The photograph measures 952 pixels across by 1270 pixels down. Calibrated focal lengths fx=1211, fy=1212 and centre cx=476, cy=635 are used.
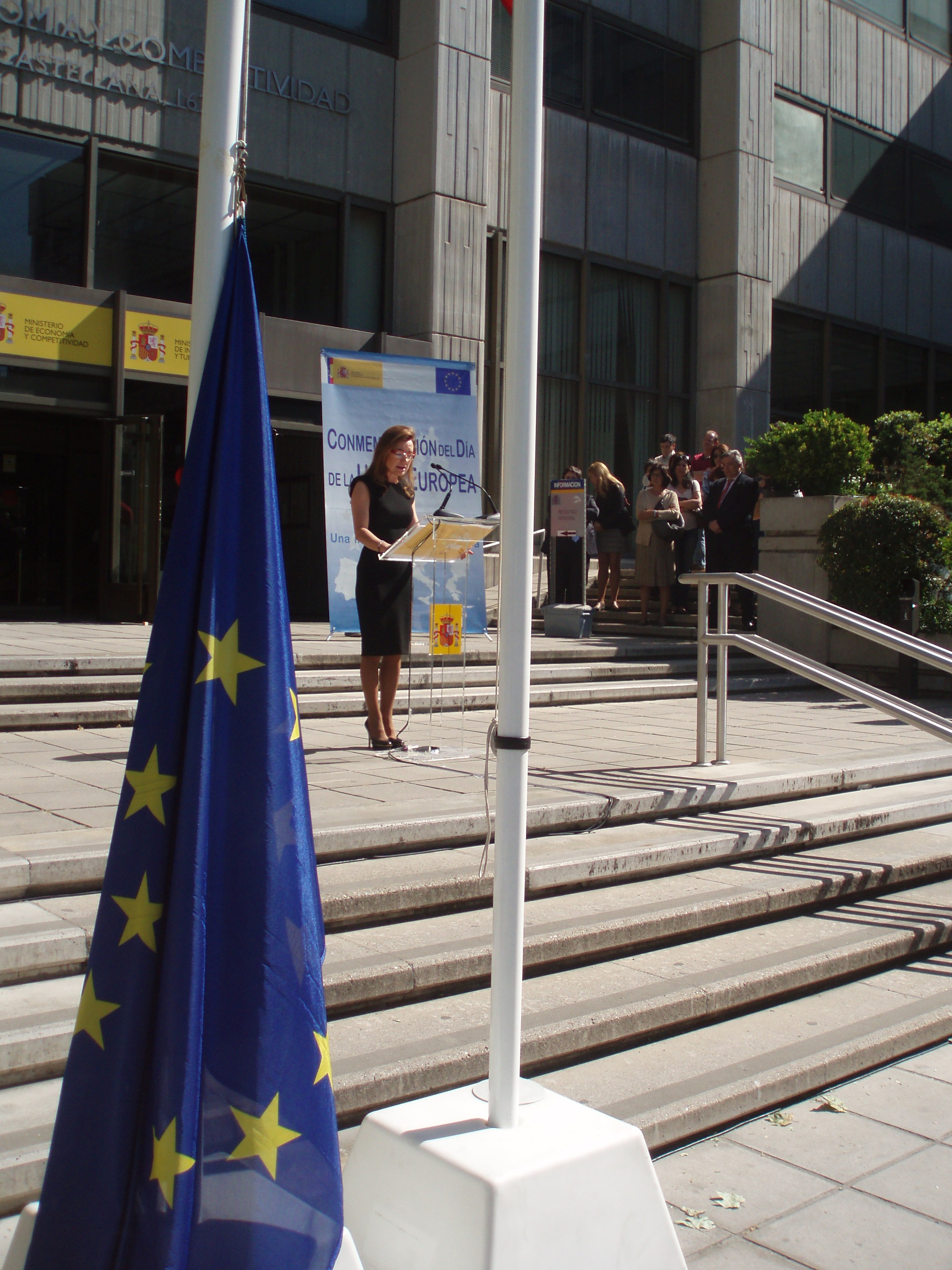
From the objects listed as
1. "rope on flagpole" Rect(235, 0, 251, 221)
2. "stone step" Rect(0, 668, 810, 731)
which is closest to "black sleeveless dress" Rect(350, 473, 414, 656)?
"stone step" Rect(0, 668, 810, 731)

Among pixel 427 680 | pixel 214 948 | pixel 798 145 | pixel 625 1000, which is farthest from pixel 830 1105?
pixel 798 145

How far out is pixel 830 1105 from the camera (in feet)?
12.5

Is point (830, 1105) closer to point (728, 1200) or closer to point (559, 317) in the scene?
point (728, 1200)

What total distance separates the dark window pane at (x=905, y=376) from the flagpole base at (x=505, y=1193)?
882 inches

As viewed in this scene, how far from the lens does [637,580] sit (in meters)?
13.7

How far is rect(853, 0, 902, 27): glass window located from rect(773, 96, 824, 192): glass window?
2631mm

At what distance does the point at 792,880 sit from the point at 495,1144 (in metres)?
3.06

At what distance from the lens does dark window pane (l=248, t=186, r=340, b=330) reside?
15.3m

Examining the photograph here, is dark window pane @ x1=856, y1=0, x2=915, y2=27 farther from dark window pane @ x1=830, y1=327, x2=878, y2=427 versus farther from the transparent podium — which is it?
the transparent podium

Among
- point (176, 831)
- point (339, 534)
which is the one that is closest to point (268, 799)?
point (176, 831)

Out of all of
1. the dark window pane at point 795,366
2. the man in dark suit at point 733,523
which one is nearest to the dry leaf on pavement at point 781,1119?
the man in dark suit at point 733,523

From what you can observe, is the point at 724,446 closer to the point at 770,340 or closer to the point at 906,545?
the point at 906,545

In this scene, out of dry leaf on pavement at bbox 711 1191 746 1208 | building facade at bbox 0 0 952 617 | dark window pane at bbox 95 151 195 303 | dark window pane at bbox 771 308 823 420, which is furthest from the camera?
dark window pane at bbox 771 308 823 420

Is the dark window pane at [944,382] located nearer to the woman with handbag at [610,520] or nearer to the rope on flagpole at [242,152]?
the woman with handbag at [610,520]
